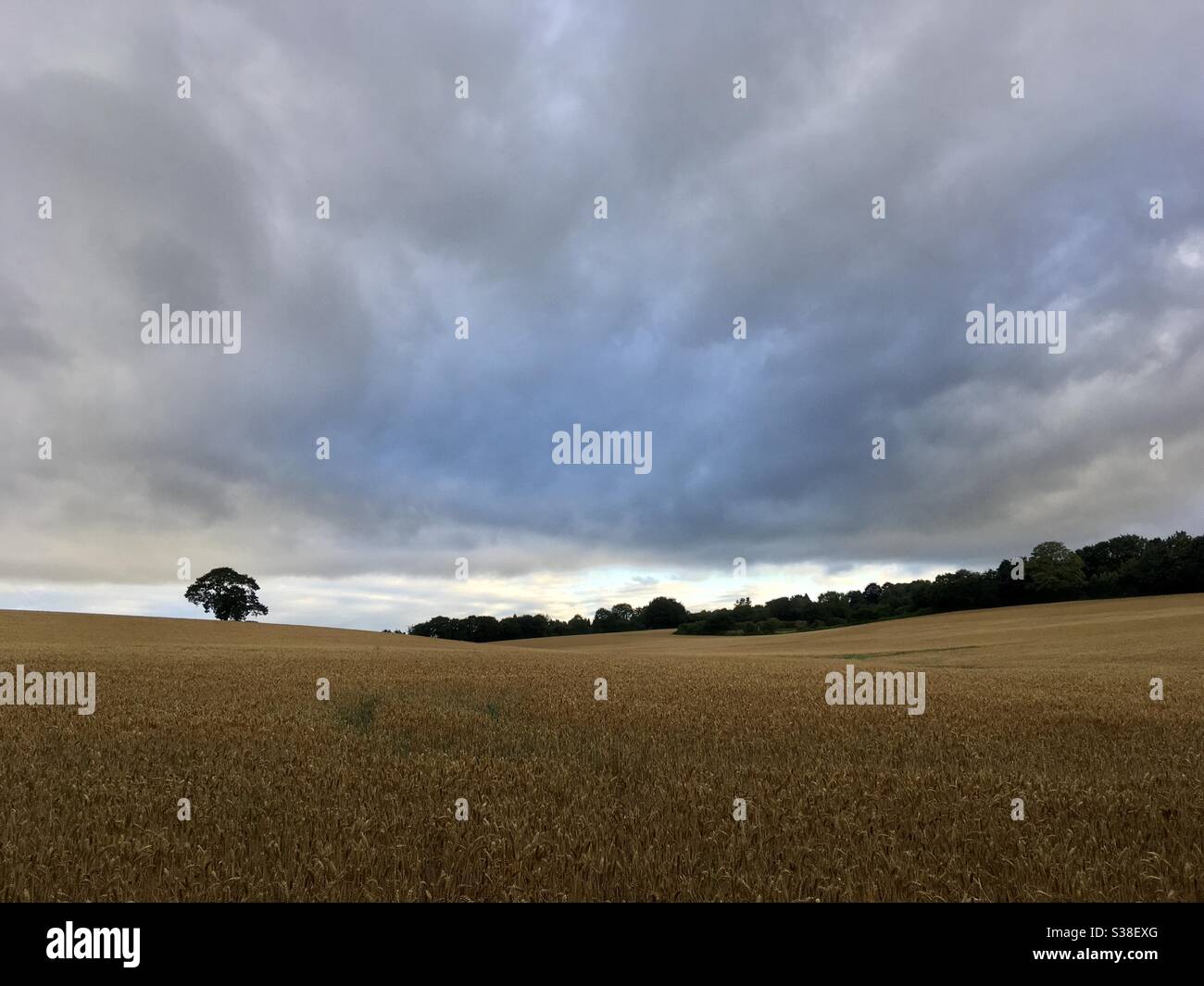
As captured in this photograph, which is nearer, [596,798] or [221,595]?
[596,798]

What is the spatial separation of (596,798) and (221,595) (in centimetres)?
11174

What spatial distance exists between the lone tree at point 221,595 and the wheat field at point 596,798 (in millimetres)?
96062

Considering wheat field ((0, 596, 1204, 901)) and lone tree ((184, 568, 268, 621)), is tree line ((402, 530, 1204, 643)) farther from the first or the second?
wheat field ((0, 596, 1204, 901))

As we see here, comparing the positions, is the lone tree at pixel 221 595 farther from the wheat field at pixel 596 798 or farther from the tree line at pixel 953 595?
the wheat field at pixel 596 798

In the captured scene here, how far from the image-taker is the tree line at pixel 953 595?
305ft

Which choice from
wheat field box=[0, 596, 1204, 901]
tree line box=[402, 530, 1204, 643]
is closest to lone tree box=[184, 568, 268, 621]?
tree line box=[402, 530, 1204, 643]

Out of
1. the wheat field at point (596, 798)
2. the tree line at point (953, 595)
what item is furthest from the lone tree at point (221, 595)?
the wheat field at point (596, 798)

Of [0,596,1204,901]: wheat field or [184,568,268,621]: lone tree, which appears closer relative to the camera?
[0,596,1204,901]: wheat field

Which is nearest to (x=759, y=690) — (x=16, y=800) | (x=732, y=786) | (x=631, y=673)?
(x=631, y=673)

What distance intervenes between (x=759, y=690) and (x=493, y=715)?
8821mm

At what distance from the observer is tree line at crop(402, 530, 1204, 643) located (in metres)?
93.0

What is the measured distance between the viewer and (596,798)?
7.58m

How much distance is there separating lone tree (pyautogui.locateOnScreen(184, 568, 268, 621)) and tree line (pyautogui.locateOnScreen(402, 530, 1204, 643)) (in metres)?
23.9
